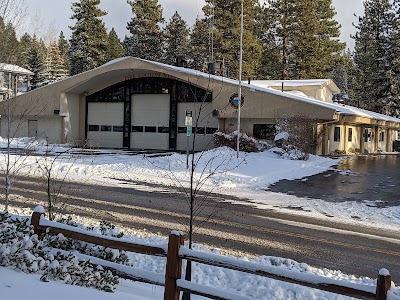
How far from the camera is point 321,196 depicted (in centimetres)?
1627

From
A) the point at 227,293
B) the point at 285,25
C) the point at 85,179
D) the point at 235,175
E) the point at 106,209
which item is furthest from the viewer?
the point at 285,25

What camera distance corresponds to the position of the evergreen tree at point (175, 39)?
2675 inches

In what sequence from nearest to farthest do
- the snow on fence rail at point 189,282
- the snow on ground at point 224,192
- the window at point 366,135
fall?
1. the snow on fence rail at point 189,282
2. the snow on ground at point 224,192
3. the window at point 366,135

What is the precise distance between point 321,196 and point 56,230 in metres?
12.5

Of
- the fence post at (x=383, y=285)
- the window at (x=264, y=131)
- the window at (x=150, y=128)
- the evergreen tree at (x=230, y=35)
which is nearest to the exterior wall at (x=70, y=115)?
the window at (x=150, y=128)

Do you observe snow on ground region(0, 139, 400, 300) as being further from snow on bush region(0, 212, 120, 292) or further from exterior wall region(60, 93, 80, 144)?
exterior wall region(60, 93, 80, 144)

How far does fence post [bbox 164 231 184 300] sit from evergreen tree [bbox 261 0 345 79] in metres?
57.1

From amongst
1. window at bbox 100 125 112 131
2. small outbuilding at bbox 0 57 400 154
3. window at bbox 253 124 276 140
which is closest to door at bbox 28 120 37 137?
small outbuilding at bbox 0 57 400 154

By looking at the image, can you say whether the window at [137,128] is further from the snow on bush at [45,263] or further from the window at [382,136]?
the snow on bush at [45,263]

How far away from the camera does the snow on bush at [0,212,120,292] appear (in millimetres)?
4902

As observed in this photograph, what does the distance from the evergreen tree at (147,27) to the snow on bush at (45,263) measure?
6109 centimetres

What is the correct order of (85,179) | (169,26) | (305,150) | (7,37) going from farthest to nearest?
1. (169,26)
2. (305,150)
3. (85,179)
4. (7,37)


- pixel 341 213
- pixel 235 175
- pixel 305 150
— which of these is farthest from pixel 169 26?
pixel 341 213

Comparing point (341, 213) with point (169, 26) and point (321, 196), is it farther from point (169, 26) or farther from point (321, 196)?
point (169, 26)
